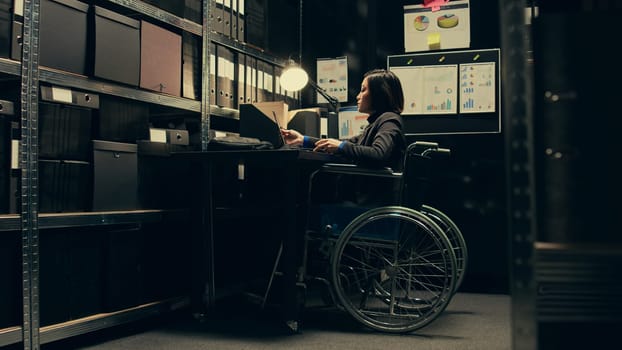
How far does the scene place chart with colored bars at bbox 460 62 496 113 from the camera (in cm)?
327

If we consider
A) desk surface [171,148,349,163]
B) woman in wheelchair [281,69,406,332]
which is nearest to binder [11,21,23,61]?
desk surface [171,148,349,163]

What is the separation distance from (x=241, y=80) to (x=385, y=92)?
0.79 metres

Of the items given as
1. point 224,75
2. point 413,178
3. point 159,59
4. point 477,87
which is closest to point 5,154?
point 159,59

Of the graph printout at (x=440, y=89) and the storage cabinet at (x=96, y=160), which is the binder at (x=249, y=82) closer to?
the storage cabinet at (x=96, y=160)

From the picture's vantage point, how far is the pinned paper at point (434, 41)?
3.37 metres

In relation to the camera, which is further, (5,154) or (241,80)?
(241,80)

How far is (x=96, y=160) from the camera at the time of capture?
2102mm

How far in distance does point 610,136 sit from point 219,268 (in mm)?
2063

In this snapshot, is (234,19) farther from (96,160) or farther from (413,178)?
(413,178)

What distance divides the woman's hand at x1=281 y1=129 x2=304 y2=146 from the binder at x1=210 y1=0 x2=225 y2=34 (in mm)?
629

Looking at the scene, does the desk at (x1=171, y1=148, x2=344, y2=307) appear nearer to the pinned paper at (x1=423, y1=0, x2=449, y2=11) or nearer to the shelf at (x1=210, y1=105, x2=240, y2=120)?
the shelf at (x1=210, y1=105, x2=240, y2=120)

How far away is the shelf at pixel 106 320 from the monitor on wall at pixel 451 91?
1675 millimetres

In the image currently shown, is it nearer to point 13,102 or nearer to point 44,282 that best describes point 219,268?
point 44,282

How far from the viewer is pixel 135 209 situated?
2.29 m
